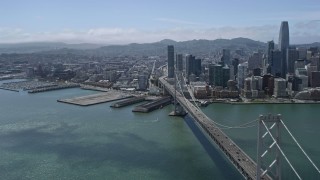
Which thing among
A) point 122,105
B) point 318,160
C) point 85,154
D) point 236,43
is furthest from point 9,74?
point 236,43

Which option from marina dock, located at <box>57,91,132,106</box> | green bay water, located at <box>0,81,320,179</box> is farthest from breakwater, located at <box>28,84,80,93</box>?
green bay water, located at <box>0,81,320,179</box>

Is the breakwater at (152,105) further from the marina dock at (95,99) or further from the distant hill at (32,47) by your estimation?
the distant hill at (32,47)

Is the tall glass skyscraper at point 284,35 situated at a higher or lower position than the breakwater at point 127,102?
higher

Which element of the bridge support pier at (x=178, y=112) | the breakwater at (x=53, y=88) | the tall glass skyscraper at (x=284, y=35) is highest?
the tall glass skyscraper at (x=284, y=35)

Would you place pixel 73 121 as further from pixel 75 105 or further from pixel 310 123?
pixel 310 123

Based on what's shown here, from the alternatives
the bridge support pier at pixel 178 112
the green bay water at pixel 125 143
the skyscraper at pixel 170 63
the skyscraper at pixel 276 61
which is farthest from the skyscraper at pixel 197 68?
the bridge support pier at pixel 178 112

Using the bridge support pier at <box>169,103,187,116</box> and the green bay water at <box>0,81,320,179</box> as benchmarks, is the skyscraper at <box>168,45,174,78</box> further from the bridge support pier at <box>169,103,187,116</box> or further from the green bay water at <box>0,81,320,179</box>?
the bridge support pier at <box>169,103,187,116</box>
